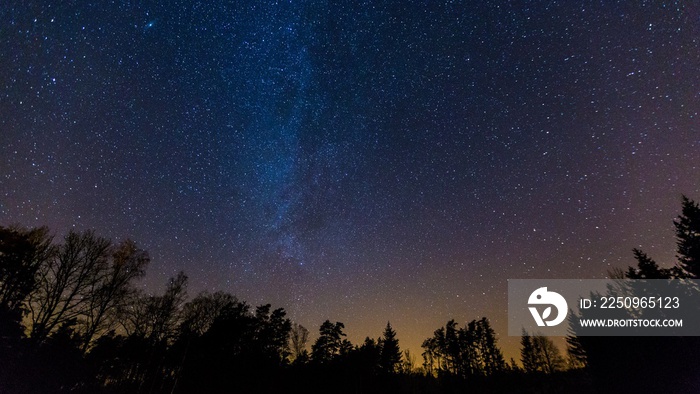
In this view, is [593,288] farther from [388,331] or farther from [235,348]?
[235,348]

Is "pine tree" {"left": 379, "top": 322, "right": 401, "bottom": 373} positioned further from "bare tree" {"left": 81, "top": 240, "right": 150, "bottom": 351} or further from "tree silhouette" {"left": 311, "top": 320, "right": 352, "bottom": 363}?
"bare tree" {"left": 81, "top": 240, "right": 150, "bottom": 351}

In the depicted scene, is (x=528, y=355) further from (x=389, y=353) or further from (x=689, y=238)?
(x=689, y=238)

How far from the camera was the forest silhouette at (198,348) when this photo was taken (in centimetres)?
2044

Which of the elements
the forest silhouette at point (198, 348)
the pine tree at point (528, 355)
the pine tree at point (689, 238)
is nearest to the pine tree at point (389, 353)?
the forest silhouette at point (198, 348)

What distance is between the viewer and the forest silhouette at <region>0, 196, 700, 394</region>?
20.4 metres

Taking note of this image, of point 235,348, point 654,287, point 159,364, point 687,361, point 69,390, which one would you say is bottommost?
point 69,390

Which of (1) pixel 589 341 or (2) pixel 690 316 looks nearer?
(2) pixel 690 316

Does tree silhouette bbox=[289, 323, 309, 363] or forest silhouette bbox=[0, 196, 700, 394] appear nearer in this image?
forest silhouette bbox=[0, 196, 700, 394]

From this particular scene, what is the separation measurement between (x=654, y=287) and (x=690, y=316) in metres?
4.19

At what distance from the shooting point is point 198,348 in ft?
114

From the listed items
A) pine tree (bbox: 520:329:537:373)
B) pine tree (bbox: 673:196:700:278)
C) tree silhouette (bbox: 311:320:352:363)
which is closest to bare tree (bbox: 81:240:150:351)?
tree silhouette (bbox: 311:320:352:363)

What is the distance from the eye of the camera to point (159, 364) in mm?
34250

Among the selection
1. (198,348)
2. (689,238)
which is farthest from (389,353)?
(689,238)

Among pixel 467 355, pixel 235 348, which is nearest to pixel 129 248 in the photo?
pixel 235 348
